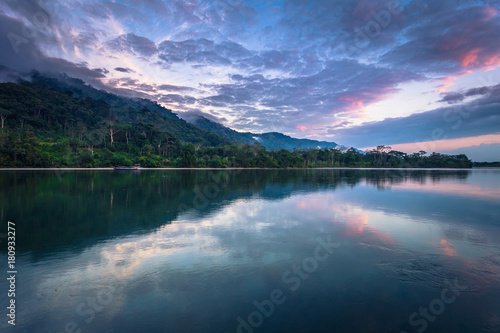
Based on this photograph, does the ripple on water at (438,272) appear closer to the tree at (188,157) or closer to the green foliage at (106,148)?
the green foliage at (106,148)

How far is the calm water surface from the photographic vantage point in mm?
4602

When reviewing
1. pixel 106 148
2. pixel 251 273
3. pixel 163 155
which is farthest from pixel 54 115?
pixel 251 273

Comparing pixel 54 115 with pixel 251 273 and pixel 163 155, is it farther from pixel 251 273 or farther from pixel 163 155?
pixel 251 273

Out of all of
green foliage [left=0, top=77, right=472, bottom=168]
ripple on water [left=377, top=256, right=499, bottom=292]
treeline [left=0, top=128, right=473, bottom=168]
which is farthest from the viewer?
green foliage [left=0, top=77, right=472, bottom=168]

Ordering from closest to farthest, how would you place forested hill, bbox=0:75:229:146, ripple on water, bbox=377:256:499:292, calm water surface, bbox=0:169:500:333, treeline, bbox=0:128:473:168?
calm water surface, bbox=0:169:500:333
ripple on water, bbox=377:256:499:292
treeline, bbox=0:128:473:168
forested hill, bbox=0:75:229:146

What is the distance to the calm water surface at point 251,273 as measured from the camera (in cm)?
460

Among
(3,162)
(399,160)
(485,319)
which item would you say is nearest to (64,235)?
(485,319)

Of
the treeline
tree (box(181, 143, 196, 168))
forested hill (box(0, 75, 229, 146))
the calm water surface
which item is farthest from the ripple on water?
forested hill (box(0, 75, 229, 146))

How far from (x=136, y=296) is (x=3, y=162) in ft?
202

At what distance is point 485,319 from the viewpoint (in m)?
4.68

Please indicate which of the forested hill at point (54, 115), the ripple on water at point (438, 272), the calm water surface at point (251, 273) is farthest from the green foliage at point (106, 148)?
the ripple on water at point (438, 272)

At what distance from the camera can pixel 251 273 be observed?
6.43 metres

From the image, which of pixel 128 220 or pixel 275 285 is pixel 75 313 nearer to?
pixel 275 285

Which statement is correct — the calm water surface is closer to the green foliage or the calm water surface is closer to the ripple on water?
the ripple on water
